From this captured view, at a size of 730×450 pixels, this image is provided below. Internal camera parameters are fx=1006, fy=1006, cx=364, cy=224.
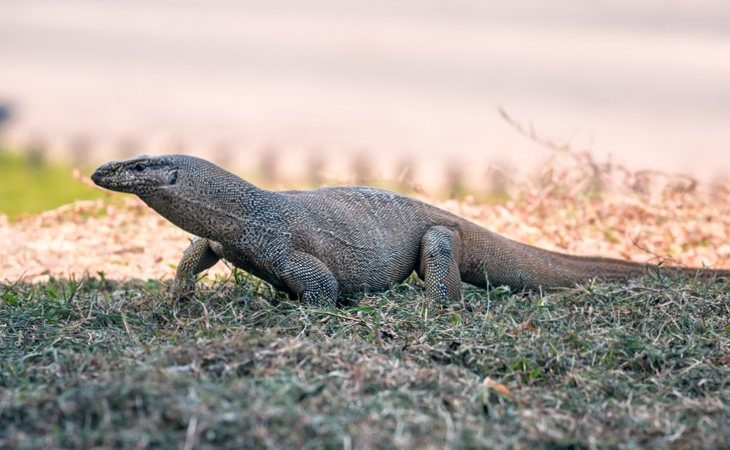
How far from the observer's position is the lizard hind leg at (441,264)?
657cm

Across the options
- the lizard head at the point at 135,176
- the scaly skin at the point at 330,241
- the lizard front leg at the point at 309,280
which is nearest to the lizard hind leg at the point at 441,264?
the scaly skin at the point at 330,241

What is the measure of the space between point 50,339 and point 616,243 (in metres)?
5.58

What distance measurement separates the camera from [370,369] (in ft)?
15.2

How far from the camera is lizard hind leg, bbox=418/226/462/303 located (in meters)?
6.57

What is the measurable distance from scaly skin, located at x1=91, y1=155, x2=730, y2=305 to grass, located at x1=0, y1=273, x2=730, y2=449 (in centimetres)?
21

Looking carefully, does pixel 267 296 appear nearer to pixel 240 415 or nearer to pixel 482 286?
pixel 482 286

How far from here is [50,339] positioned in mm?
5555

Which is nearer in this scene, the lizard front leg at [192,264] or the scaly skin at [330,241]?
the scaly skin at [330,241]

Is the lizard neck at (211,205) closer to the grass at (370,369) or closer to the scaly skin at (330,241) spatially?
the scaly skin at (330,241)

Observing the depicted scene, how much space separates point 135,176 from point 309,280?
47.6 inches

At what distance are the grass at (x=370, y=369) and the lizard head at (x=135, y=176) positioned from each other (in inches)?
30.4

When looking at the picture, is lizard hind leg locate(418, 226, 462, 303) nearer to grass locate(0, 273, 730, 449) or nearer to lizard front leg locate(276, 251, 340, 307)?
grass locate(0, 273, 730, 449)

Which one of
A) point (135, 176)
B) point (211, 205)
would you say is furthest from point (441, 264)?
point (135, 176)

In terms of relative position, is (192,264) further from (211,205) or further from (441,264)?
(441,264)
